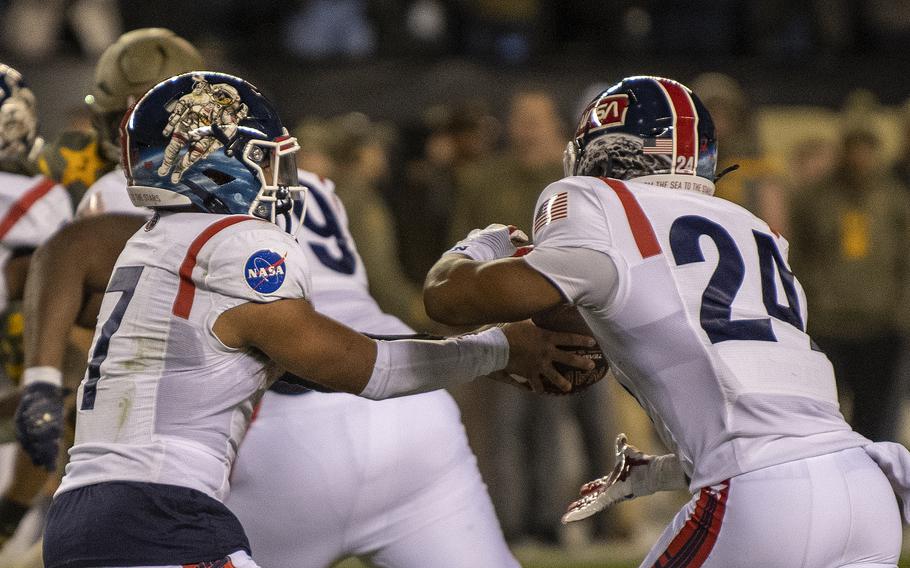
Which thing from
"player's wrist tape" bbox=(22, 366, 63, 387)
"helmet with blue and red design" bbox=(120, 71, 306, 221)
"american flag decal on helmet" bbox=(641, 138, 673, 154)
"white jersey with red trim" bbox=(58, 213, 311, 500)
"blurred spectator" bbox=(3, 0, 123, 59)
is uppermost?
"helmet with blue and red design" bbox=(120, 71, 306, 221)

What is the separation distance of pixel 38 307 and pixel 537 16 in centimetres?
791

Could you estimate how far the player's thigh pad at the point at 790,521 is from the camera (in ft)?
8.93

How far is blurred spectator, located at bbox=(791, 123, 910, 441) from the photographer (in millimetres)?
7230

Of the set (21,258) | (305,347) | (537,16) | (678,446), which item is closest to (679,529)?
(678,446)

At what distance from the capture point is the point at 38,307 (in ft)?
11.4

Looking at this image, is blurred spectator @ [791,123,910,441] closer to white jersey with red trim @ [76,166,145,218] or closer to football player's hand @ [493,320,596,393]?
football player's hand @ [493,320,596,393]

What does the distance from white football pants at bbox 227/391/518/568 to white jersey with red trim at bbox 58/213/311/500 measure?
A: 666 mm

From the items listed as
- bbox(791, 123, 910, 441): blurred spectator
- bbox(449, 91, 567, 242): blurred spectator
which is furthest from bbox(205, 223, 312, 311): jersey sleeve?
bbox(791, 123, 910, 441): blurred spectator

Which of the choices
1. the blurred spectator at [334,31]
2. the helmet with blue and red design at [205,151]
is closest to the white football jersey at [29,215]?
the helmet with blue and red design at [205,151]

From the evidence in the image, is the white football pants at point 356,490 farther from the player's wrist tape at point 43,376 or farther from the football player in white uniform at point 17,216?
the football player in white uniform at point 17,216

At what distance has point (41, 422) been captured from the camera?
3.44 metres

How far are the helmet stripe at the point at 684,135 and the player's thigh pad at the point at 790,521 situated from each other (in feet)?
2.42

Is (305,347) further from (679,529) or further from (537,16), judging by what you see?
(537,16)

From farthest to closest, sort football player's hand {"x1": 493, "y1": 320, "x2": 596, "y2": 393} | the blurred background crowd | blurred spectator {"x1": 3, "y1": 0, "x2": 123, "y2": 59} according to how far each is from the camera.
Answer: blurred spectator {"x1": 3, "y1": 0, "x2": 123, "y2": 59}
the blurred background crowd
football player's hand {"x1": 493, "y1": 320, "x2": 596, "y2": 393}
